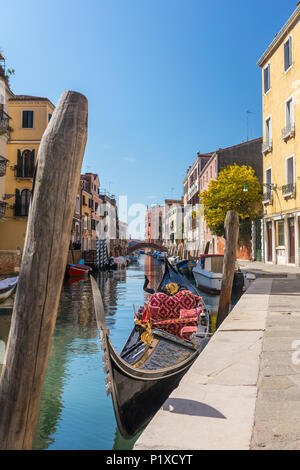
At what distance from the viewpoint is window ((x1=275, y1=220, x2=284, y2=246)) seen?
58.2 ft

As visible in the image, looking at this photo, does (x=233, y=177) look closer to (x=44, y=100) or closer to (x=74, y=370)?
(x=44, y=100)

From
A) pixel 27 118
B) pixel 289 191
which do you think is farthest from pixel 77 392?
pixel 27 118

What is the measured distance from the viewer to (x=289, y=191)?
54.1 feet

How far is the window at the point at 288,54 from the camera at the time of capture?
16.4 meters

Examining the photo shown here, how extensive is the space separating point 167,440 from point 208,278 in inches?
505

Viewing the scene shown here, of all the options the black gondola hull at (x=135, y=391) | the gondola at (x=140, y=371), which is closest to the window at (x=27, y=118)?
the gondola at (x=140, y=371)

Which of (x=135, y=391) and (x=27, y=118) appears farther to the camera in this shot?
(x=27, y=118)

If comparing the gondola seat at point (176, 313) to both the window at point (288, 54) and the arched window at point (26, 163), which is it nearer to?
the window at point (288, 54)

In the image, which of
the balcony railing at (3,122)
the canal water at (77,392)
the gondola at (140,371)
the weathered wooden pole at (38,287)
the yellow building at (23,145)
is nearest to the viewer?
the weathered wooden pole at (38,287)

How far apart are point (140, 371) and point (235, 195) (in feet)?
61.4

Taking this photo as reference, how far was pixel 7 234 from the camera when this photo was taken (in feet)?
67.5

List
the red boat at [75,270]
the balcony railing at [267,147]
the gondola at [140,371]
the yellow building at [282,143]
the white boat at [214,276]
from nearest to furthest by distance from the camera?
the gondola at [140,371] < the white boat at [214,276] < the yellow building at [282,143] < the balcony railing at [267,147] < the red boat at [75,270]

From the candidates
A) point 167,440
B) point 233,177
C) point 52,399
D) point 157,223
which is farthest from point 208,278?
point 157,223

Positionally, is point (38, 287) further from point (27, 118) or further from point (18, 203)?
point (27, 118)
